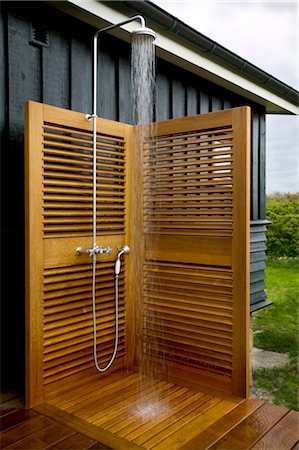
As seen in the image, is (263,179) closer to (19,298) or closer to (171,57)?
(171,57)

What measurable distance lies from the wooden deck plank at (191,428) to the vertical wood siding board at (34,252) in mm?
753

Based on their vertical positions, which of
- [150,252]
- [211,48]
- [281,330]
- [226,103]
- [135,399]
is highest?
[211,48]

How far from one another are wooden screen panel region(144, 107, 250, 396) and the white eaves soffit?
845 mm

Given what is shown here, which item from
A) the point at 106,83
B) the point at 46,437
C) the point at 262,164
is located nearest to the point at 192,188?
Result: the point at 106,83

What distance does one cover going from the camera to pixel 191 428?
2.02m

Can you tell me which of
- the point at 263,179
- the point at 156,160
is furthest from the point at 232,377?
the point at 263,179

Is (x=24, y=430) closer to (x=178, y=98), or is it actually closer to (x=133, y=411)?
(x=133, y=411)

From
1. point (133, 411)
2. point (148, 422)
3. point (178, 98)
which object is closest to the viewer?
point (148, 422)

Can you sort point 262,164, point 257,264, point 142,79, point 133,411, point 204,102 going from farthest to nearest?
point 262,164 → point 257,264 → point 204,102 → point 142,79 → point 133,411

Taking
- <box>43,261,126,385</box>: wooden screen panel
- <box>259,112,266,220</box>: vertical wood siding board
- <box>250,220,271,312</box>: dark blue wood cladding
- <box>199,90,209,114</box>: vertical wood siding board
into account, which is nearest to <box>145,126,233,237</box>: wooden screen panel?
<box>43,261,126,385</box>: wooden screen panel

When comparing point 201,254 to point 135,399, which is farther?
point 201,254

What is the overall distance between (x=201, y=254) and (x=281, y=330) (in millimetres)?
4681

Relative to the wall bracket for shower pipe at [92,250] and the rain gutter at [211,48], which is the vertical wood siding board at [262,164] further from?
the wall bracket for shower pipe at [92,250]

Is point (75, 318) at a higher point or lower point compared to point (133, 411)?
higher
